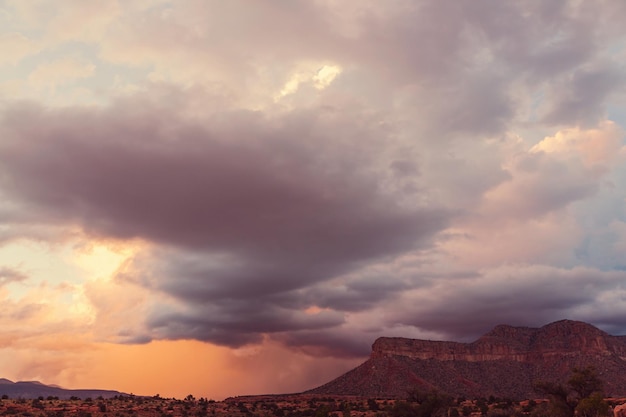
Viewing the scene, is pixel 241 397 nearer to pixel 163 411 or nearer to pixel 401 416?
pixel 163 411

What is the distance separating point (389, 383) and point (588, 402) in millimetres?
129724

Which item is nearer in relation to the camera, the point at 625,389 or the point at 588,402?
the point at 588,402

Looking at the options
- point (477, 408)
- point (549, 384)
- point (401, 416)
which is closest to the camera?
point (549, 384)

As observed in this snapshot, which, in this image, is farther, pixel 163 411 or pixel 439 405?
pixel 163 411

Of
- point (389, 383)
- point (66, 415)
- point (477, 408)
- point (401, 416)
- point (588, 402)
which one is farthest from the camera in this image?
point (389, 383)

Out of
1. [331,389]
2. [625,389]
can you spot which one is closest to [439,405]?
[331,389]

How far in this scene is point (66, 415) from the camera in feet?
277

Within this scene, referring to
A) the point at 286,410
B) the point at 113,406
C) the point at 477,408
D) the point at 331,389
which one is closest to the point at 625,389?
the point at 331,389

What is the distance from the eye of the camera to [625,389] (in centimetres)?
18588

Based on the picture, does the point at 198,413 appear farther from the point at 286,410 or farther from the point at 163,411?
the point at 286,410

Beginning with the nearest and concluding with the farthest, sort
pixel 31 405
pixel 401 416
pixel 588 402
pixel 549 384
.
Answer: pixel 588 402 < pixel 549 384 < pixel 401 416 < pixel 31 405

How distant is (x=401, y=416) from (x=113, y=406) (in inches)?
1938

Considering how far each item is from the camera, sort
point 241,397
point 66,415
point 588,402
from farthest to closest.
Result: point 241,397 < point 66,415 < point 588,402

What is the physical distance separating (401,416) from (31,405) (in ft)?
187
